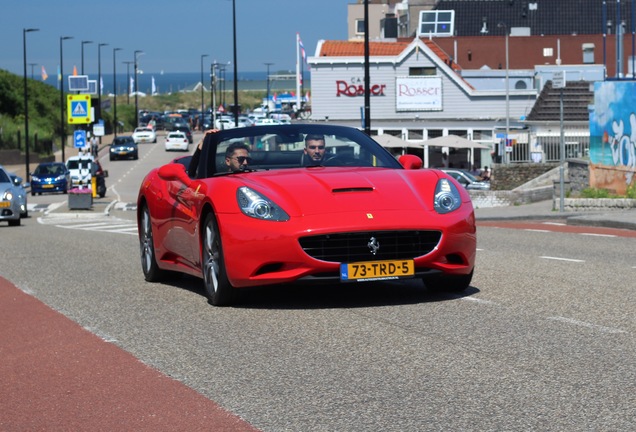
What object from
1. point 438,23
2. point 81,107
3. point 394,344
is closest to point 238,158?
point 394,344

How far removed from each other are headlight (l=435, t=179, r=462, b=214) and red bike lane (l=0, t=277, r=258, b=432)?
2.91 m

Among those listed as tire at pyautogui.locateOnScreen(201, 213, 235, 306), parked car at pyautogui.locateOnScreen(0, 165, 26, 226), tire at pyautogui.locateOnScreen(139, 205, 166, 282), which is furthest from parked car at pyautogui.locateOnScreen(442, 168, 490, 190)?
tire at pyautogui.locateOnScreen(201, 213, 235, 306)

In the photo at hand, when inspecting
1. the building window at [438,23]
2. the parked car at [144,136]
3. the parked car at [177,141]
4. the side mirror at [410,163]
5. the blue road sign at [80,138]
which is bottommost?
the side mirror at [410,163]

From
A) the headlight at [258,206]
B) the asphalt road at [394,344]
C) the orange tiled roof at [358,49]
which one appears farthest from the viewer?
the orange tiled roof at [358,49]

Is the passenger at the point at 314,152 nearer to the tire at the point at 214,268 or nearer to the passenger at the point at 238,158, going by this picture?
the passenger at the point at 238,158

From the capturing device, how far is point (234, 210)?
10.4 meters

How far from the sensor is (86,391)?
717cm

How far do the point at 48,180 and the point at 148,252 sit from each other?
51.3 meters

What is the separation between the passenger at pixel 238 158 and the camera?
451 inches

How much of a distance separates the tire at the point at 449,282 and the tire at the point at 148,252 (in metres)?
3.03

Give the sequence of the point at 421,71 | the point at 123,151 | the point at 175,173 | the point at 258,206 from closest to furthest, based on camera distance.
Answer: the point at 258,206 < the point at 175,173 < the point at 421,71 < the point at 123,151

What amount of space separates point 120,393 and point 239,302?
3.55 meters

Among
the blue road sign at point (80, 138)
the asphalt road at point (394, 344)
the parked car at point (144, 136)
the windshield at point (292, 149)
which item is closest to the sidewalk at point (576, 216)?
the asphalt road at point (394, 344)

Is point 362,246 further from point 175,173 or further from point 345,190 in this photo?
point 175,173
